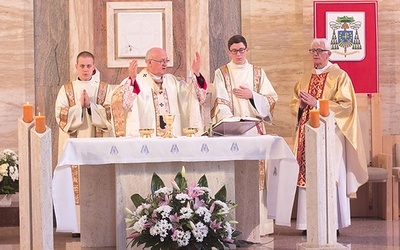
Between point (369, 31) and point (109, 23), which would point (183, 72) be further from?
point (369, 31)

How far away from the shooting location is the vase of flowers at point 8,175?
30.4 ft

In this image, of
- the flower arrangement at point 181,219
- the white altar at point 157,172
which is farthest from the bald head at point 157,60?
the flower arrangement at point 181,219

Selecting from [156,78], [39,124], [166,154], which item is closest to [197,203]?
[166,154]

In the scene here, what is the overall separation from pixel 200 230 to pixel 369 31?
14.8 feet

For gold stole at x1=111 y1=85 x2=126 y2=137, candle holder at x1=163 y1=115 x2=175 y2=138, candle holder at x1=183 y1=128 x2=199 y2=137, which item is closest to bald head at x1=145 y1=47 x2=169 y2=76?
gold stole at x1=111 y1=85 x2=126 y2=137

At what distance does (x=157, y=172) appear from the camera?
7.63 meters

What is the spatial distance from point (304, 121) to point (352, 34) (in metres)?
2.00

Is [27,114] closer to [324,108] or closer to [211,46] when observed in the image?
[324,108]

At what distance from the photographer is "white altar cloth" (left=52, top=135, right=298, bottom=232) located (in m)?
7.28

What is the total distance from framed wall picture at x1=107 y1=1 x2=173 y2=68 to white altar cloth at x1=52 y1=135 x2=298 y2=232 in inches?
118

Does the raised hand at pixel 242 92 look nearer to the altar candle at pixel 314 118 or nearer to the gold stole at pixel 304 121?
the gold stole at pixel 304 121

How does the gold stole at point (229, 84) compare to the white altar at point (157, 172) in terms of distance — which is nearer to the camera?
the white altar at point (157, 172)

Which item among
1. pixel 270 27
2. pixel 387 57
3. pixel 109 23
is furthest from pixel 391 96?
pixel 109 23

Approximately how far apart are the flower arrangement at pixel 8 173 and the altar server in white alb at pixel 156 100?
5.27ft
